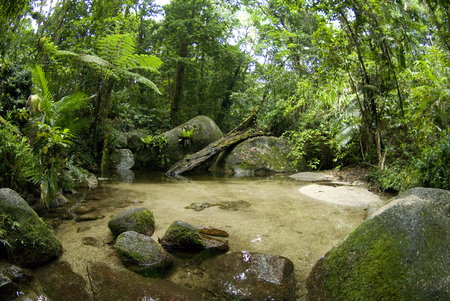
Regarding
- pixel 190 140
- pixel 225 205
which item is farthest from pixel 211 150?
pixel 225 205

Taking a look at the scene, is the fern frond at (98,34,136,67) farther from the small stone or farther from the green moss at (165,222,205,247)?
the green moss at (165,222,205,247)

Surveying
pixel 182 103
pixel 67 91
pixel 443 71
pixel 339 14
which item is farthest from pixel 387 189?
pixel 182 103

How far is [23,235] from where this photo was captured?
235 cm

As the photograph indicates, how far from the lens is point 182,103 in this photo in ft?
45.8

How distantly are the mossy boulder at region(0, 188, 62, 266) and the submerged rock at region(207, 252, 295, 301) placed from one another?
1.44m

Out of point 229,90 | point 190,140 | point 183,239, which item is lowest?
point 183,239

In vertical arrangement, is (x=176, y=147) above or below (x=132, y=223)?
above

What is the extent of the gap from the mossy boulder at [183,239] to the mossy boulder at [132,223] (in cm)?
36

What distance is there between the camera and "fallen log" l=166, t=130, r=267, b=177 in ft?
28.4

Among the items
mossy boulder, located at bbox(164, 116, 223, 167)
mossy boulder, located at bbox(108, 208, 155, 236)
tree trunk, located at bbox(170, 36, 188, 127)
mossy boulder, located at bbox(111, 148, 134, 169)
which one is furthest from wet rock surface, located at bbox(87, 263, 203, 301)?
tree trunk, located at bbox(170, 36, 188, 127)

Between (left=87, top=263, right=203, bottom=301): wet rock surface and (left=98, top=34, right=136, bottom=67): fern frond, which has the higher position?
(left=98, top=34, right=136, bottom=67): fern frond

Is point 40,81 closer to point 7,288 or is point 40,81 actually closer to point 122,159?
point 7,288

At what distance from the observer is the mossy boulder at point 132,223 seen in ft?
9.67

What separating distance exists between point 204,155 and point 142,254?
6527 mm
